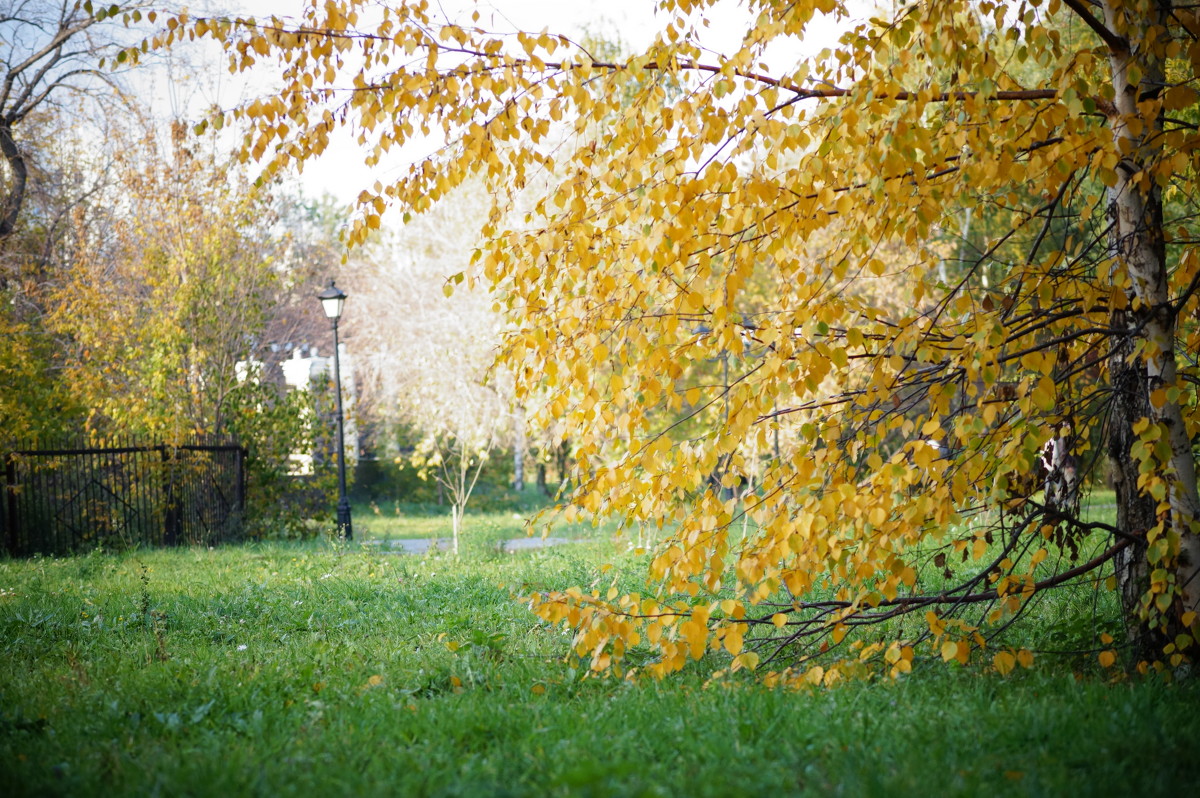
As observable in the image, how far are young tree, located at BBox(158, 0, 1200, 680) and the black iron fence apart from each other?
924 cm

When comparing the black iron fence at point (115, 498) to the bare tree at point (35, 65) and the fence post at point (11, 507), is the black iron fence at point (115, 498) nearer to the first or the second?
the fence post at point (11, 507)

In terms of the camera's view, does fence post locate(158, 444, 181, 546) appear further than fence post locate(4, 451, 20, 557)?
Yes

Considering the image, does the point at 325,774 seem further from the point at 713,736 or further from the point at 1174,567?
the point at 1174,567

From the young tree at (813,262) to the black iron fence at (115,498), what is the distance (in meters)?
9.24

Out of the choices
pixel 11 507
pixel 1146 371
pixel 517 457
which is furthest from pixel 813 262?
pixel 517 457

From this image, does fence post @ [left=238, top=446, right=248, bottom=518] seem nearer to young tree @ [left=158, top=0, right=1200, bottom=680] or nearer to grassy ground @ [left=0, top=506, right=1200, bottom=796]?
grassy ground @ [left=0, top=506, right=1200, bottom=796]

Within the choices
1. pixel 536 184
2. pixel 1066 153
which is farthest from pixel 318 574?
pixel 536 184

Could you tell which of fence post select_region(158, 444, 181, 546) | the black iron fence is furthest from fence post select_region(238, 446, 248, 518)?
fence post select_region(158, 444, 181, 546)

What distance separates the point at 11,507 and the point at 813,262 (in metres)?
11.1

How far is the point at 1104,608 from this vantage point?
5180 millimetres

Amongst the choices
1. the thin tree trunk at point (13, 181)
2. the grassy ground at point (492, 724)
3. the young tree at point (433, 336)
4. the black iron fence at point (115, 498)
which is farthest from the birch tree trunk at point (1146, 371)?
the thin tree trunk at point (13, 181)

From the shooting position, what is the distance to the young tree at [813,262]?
332cm

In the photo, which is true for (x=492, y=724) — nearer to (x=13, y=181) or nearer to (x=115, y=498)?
(x=115, y=498)

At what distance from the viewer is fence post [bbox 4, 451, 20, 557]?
1083cm
